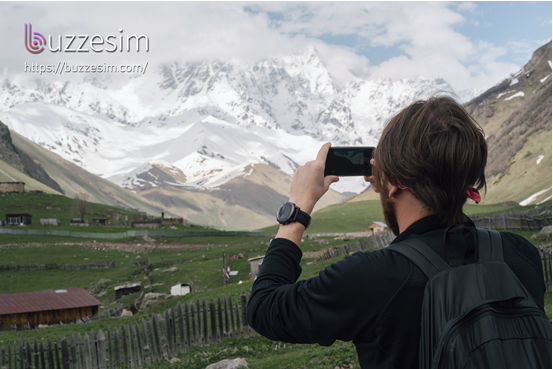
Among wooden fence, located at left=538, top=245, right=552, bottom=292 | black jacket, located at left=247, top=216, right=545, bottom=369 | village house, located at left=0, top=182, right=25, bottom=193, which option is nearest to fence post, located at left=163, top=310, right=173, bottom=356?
wooden fence, located at left=538, top=245, right=552, bottom=292

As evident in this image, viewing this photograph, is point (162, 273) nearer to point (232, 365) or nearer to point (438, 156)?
point (232, 365)

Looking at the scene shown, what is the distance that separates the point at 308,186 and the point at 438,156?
2.29 ft

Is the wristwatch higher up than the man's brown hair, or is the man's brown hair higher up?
the man's brown hair

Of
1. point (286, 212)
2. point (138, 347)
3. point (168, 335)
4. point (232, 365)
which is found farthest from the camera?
point (168, 335)

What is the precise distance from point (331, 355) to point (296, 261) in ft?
29.1

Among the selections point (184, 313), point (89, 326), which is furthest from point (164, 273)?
point (184, 313)

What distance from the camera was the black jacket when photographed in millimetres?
1957

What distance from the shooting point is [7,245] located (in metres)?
63.4

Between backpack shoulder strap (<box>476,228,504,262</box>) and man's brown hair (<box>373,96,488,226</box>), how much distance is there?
0.14m

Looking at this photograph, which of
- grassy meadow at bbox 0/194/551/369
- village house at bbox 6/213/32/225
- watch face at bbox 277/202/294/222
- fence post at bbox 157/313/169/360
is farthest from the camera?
village house at bbox 6/213/32/225

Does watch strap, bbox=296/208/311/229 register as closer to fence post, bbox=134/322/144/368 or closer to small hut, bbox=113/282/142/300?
fence post, bbox=134/322/144/368

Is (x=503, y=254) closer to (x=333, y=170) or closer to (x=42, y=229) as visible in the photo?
(x=333, y=170)

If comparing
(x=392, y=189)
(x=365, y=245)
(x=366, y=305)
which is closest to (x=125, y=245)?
(x=365, y=245)

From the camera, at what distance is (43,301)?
2919cm
